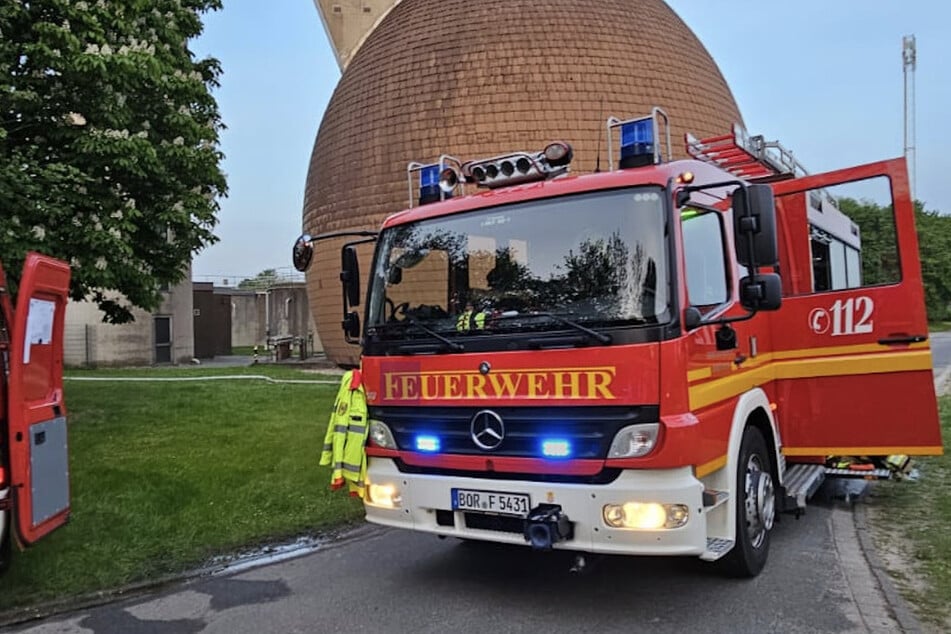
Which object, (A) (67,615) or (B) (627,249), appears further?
(A) (67,615)

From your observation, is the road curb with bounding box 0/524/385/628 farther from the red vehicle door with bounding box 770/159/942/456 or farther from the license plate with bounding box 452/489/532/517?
the red vehicle door with bounding box 770/159/942/456

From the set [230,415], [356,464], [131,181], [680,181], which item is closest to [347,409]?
[356,464]

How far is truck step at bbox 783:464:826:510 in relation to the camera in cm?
559

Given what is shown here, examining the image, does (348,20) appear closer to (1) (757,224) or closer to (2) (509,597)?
(1) (757,224)

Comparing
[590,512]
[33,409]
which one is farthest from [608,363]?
[33,409]

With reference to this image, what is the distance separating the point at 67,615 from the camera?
4.64 m

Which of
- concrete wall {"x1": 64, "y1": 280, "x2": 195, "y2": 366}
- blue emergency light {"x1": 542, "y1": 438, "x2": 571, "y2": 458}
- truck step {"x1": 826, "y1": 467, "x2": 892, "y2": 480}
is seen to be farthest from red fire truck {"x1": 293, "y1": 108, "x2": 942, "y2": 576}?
concrete wall {"x1": 64, "y1": 280, "x2": 195, "y2": 366}

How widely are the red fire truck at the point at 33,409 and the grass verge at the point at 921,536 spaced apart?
15.9 ft

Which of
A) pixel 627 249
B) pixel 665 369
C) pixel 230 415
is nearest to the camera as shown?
pixel 665 369

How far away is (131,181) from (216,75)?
9.14 feet

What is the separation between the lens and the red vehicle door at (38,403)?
4.32m

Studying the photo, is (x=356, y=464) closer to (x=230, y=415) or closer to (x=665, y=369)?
(x=665, y=369)

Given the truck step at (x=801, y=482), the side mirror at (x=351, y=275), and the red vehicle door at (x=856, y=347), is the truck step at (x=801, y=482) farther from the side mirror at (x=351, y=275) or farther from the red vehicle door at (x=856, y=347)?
the side mirror at (x=351, y=275)

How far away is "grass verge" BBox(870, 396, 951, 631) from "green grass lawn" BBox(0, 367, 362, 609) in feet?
13.7
